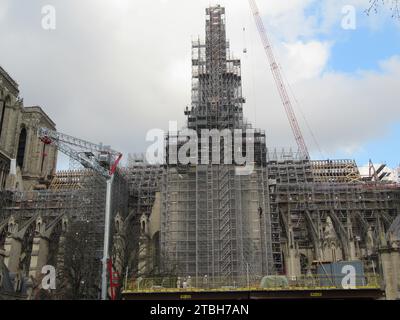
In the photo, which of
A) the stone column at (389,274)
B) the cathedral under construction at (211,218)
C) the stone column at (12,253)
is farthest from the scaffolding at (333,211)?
the stone column at (12,253)

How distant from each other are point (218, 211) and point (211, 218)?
1203 millimetres

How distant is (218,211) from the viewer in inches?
2192

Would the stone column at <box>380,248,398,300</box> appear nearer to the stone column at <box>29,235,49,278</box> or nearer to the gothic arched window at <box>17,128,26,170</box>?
the stone column at <box>29,235,49,278</box>

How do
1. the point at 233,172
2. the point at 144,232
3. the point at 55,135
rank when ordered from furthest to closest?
the point at 55,135 < the point at 144,232 < the point at 233,172

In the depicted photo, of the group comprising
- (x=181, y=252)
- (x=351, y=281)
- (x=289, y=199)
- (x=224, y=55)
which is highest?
(x=224, y=55)

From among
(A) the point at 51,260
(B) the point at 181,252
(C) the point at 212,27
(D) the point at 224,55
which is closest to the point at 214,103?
(D) the point at 224,55

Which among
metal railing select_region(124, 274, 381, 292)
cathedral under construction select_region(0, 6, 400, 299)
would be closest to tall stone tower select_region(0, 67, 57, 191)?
cathedral under construction select_region(0, 6, 400, 299)

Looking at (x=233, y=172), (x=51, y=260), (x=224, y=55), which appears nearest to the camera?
(x=233, y=172)

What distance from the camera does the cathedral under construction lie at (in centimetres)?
5309

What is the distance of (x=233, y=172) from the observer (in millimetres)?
57250

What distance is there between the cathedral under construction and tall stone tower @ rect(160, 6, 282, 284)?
125mm
